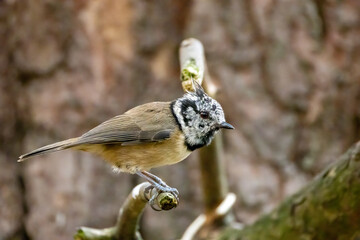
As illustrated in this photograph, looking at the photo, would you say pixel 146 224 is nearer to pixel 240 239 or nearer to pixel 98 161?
pixel 98 161

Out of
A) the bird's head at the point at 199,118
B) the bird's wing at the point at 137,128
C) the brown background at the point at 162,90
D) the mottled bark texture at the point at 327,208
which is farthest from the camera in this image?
the brown background at the point at 162,90

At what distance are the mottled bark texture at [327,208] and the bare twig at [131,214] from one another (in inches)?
35.3

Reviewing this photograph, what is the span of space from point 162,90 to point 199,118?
170 centimetres

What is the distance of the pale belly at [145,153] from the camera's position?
3.60 m

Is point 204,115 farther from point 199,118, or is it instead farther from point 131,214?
point 131,214

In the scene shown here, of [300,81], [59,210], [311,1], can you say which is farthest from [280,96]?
[59,210]

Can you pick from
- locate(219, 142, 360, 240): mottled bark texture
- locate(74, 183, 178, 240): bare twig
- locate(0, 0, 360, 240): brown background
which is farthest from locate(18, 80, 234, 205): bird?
locate(0, 0, 360, 240): brown background

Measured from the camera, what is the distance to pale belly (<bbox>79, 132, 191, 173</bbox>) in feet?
11.8

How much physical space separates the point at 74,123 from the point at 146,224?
3.46ft

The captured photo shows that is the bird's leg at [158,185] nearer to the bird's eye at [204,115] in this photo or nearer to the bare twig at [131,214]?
the bare twig at [131,214]

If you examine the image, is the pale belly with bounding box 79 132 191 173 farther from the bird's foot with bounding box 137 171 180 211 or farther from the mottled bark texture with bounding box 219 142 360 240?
the mottled bark texture with bounding box 219 142 360 240

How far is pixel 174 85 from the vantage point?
5.28m

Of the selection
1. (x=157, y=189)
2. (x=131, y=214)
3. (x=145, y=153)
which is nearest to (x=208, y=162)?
(x=145, y=153)

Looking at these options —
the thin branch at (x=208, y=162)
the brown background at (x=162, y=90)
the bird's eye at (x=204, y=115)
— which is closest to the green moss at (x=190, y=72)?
the thin branch at (x=208, y=162)
